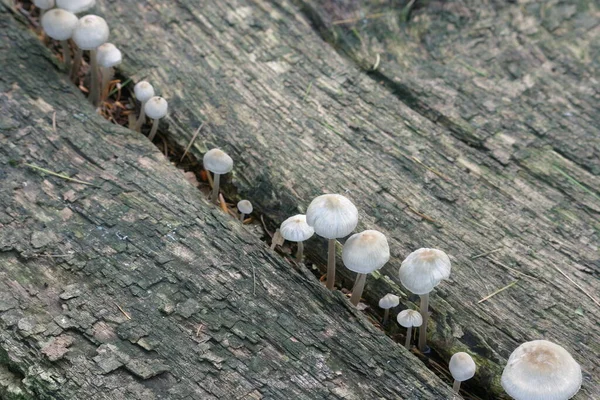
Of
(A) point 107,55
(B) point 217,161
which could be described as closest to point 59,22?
(A) point 107,55

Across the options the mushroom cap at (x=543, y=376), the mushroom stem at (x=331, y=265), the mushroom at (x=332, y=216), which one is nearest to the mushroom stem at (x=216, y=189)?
the mushroom stem at (x=331, y=265)

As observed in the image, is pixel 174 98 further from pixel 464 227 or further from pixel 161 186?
pixel 464 227

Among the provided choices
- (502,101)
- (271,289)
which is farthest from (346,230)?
(502,101)

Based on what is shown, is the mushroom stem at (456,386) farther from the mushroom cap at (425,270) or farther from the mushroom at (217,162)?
the mushroom at (217,162)

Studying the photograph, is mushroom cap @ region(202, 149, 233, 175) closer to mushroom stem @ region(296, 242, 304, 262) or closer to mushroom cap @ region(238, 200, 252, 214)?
mushroom cap @ region(238, 200, 252, 214)

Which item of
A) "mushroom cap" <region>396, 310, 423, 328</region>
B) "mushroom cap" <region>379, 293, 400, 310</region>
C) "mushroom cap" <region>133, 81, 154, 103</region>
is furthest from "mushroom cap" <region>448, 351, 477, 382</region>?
"mushroom cap" <region>133, 81, 154, 103</region>

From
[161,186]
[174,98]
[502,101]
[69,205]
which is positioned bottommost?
[69,205]

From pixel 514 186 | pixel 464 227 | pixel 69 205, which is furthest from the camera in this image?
pixel 514 186
